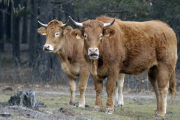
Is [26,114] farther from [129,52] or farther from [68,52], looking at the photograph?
Answer: [68,52]

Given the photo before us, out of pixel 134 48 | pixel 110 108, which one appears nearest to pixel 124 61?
pixel 134 48

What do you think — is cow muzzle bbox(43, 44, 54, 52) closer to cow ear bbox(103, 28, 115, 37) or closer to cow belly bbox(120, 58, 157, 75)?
cow ear bbox(103, 28, 115, 37)

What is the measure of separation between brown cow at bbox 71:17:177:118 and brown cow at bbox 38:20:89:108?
118cm

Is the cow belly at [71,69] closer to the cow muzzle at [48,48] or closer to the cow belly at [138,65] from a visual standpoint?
the cow muzzle at [48,48]

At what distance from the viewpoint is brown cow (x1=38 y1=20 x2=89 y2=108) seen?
10.1 m

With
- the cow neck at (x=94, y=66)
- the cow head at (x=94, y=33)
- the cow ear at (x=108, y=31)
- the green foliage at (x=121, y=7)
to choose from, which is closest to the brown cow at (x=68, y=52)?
the cow neck at (x=94, y=66)

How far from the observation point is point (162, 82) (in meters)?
9.02

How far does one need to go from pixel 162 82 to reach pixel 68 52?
2.90m

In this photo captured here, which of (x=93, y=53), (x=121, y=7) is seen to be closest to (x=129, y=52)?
(x=93, y=53)

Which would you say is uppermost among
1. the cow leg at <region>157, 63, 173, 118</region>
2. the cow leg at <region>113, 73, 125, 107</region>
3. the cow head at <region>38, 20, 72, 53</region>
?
the cow head at <region>38, 20, 72, 53</region>

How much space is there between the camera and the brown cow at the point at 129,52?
848 centimetres

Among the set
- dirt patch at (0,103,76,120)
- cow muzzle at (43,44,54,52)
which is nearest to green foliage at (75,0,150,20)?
cow muzzle at (43,44,54,52)

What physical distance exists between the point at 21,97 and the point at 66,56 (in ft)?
8.64

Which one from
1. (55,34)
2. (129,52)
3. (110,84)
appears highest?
(55,34)
